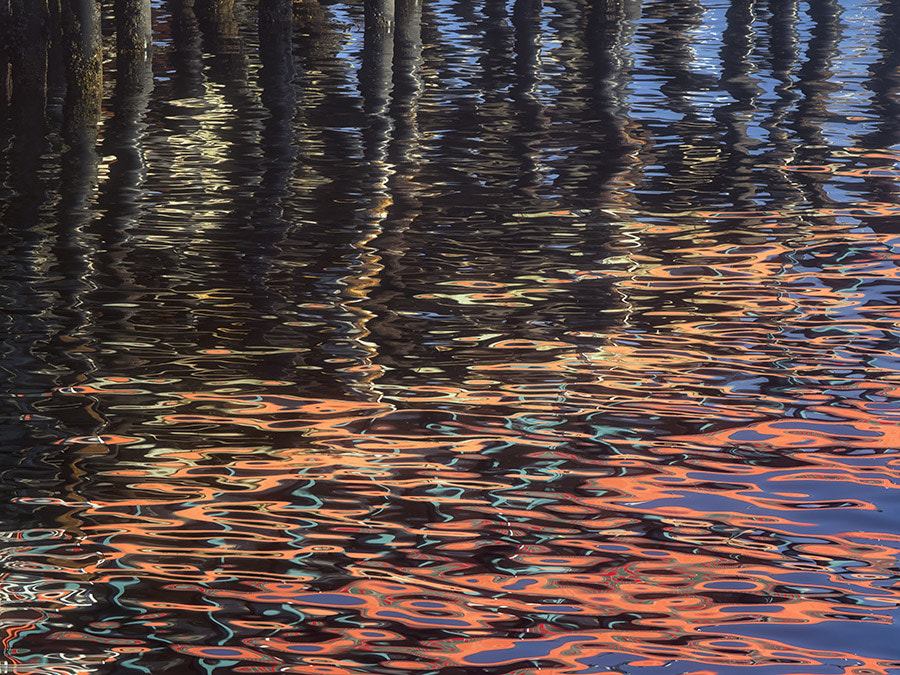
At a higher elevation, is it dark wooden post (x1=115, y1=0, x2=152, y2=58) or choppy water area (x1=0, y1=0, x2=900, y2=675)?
dark wooden post (x1=115, y1=0, x2=152, y2=58)

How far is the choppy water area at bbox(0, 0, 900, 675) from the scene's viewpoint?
4.32 meters

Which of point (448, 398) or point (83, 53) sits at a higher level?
point (83, 53)

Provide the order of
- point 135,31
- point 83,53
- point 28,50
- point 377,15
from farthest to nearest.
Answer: point 377,15
point 135,31
point 28,50
point 83,53

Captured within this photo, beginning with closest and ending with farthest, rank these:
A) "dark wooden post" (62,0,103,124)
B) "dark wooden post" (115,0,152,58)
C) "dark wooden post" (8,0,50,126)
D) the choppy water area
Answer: the choppy water area → "dark wooden post" (62,0,103,124) → "dark wooden post" (8,0,50,126) → "dark wooden post" (115,0,152,58)

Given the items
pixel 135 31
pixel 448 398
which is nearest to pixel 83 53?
pixel 135 31

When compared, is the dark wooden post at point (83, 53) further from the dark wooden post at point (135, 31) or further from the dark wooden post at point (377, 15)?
the dark wooden post at point (377, 15)

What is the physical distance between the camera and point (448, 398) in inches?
252

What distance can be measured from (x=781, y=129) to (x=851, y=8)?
49.1 feet

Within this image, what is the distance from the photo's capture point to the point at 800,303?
8055 mm

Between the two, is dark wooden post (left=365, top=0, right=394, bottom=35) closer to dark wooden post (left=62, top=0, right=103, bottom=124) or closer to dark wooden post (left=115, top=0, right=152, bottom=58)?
dark wooden post (left=115, top=0, right=152, bottom=58)

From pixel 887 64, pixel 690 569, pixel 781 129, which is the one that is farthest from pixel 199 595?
pixel 887 64

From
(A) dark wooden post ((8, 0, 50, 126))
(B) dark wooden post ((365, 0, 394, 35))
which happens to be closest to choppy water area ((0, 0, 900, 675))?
(A) dark wooden post ((8, 0, 50, 126))

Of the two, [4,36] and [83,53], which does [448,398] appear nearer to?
[83,53]

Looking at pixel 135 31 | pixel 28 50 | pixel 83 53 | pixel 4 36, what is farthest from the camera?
pixel 135 31
